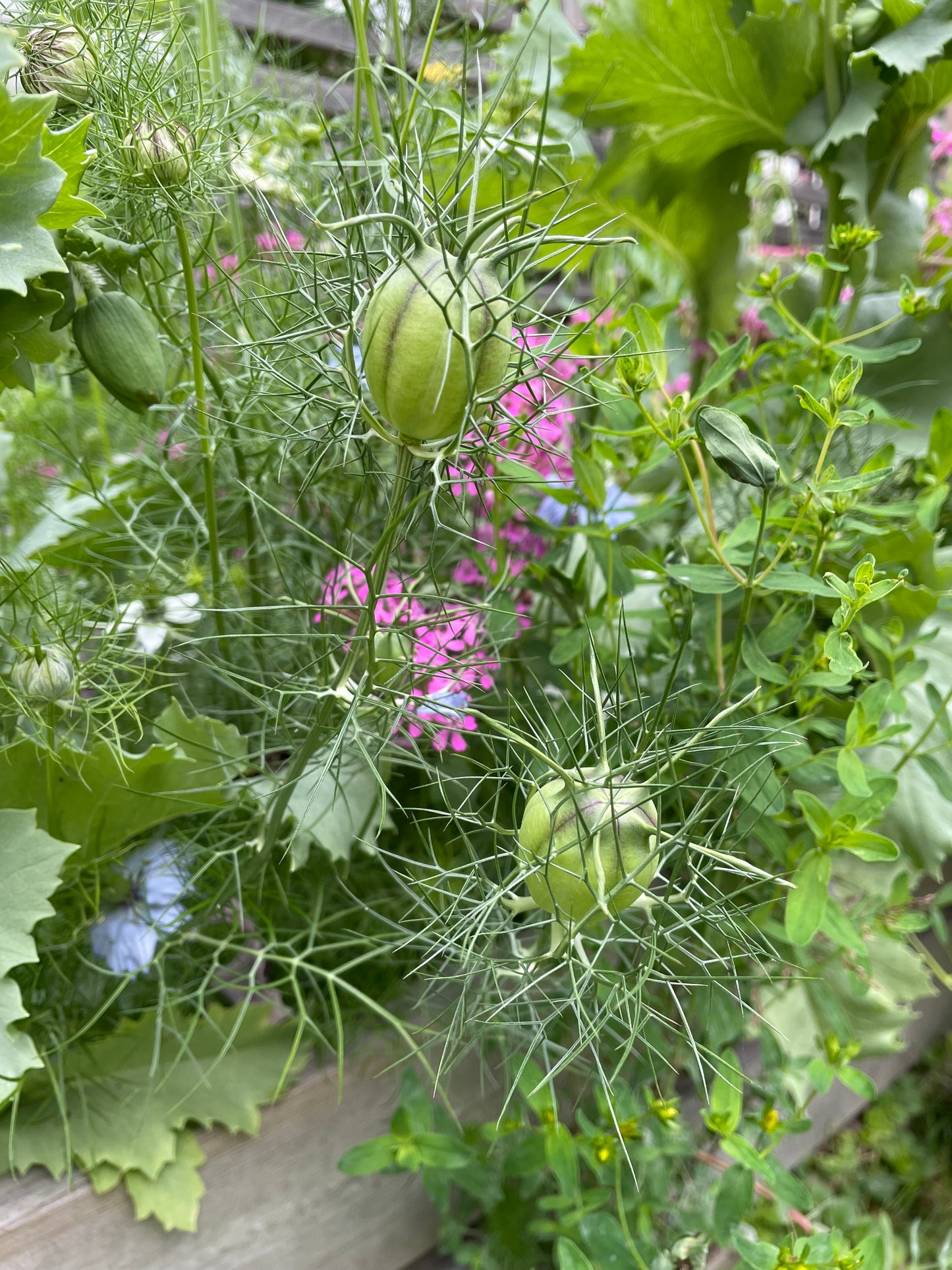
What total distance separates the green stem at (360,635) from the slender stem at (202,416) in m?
0.05

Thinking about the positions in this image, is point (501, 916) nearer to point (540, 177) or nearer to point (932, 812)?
point (932, 812)

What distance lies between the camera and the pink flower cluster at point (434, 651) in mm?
349

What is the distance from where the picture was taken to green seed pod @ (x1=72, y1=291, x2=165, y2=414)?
0.36 m

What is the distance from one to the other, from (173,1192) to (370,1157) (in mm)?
95

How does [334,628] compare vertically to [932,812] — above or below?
above

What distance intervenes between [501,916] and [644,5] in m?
0.56

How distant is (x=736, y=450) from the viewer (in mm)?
300

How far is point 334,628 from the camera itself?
0.42 metres

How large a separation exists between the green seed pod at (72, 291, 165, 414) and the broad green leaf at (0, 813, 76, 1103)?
18cm

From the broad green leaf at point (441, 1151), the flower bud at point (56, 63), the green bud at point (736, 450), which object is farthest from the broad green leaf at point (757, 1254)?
the flower bud at point (56, 63)

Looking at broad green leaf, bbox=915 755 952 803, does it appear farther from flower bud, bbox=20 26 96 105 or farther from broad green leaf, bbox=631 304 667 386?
flower bud, bbox=20 26 96 105

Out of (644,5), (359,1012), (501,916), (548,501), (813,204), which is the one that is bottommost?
(359,1012)

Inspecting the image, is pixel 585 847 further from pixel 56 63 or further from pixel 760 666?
pixel 56 63

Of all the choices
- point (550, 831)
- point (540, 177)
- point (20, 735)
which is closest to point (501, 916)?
point (550, 831)
